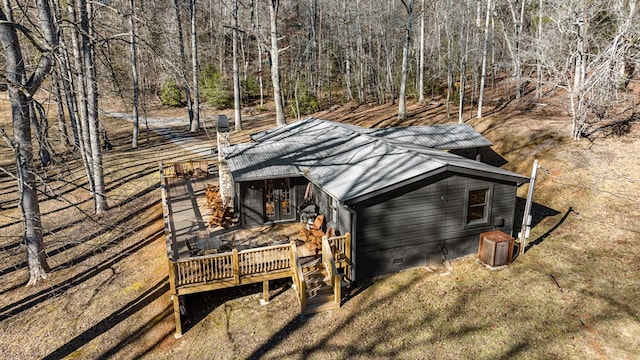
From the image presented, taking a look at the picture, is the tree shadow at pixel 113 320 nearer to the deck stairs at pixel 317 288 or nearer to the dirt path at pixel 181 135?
the deck stairs at pixel 317 288

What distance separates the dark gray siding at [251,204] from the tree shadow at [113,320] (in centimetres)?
385

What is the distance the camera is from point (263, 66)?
56344mm

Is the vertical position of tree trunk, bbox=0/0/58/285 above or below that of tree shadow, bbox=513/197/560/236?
above

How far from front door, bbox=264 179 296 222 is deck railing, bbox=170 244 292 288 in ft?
14.1

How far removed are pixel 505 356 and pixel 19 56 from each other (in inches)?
536

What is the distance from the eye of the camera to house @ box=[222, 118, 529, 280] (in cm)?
1166

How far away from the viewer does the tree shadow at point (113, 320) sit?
33.1 feet

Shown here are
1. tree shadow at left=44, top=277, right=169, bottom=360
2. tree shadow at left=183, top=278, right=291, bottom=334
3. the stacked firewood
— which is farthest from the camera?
the stacked firewood

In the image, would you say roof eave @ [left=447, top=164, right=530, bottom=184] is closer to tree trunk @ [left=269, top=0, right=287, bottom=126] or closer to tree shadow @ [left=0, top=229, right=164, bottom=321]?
tree shadow @ [left=0, top=229, right=164, bottom=321]

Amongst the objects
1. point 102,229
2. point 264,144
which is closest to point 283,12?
point 264,144

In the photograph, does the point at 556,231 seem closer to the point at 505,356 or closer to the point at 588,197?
the point at 588,197

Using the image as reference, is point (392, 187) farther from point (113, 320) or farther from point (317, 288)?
point (113, 320)

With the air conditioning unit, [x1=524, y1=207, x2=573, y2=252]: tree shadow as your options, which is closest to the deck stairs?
the air conditioning unit

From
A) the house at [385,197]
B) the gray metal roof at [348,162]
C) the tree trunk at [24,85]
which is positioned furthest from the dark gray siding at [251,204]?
the tree trunk at [24,85]
